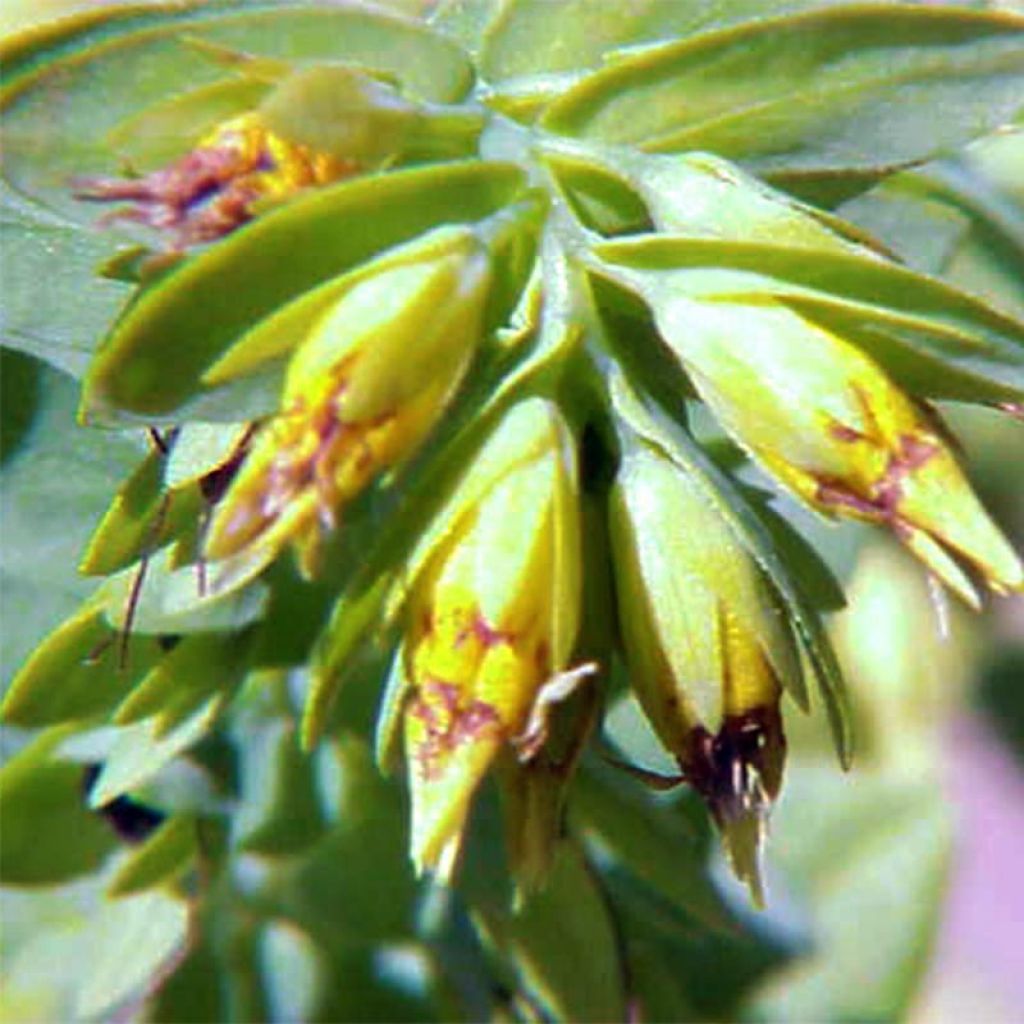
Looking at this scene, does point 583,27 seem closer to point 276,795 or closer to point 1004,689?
point 276,795

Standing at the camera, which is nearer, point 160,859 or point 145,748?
point 145,748

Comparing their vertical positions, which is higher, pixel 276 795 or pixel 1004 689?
pixel 276 795

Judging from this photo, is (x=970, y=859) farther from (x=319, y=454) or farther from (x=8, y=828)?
(x=319, y=454)

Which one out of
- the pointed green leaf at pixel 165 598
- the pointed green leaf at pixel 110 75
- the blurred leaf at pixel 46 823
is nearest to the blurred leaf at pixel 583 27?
the pointed green leaf at pixel 110 75

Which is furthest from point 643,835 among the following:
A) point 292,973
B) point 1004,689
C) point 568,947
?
point 1004,689

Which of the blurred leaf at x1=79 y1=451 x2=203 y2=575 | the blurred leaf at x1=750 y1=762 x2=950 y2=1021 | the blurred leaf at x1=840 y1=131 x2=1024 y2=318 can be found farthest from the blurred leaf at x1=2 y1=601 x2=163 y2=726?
the blurred leaf at x1=750 y1=762 x2=950 y2=1021

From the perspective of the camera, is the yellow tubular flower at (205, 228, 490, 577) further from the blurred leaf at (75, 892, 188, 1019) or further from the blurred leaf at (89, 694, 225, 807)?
the blurred leaf at (75, 892, 188, 1019)
